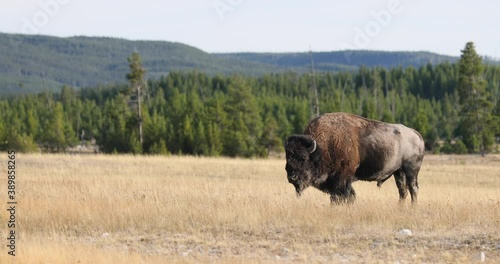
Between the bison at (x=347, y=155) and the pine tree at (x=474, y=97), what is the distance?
154 feet

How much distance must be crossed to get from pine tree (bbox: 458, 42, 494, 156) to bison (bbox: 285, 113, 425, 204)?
46982 mm

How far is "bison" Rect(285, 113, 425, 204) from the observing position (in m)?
14.7

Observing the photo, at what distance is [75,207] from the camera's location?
14570 mm

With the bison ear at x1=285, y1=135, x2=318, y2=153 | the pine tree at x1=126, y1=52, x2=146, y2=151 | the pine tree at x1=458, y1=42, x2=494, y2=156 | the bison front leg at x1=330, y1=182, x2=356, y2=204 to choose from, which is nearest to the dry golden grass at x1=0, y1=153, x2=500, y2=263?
the bison front leg at x1=330, y1=182, x2=356, y2=204

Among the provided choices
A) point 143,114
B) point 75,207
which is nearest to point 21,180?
point 75,207

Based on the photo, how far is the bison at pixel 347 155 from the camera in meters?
14.7

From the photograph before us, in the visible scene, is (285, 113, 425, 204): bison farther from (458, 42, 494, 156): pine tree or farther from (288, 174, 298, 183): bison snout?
(458, 42, 494, 156): pine tree

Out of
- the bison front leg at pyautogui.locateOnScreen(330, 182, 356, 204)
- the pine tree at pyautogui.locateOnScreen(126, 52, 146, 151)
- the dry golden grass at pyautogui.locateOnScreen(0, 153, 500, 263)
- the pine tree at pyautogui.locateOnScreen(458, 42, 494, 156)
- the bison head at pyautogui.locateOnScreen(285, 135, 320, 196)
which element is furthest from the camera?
the pine tree at pyautogui.locateOnScreen(126, 52, 146, 151)

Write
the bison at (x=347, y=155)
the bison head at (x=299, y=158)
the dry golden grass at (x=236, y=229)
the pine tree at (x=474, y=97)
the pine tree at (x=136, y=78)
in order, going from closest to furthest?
the dry golden grass at (x=236, y=229) < the bison head at (x=299, y=158) < the bison at (x=347, y=155) < the pine tree at (x=474, y=97) < the pine tree at (x=136, y=78)

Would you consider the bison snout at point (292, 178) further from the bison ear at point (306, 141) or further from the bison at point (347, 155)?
the bison ear at point (306, 141)

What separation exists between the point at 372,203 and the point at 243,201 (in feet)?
9.01

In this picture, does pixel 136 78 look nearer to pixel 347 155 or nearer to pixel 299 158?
pixel 347 155

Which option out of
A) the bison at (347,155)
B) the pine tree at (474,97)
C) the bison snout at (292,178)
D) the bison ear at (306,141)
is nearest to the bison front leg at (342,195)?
the bison at (347,155)

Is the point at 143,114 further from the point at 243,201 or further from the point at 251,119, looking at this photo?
the point at 243,201
